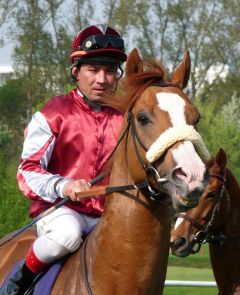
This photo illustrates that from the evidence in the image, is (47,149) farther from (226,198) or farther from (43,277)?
(226,198)

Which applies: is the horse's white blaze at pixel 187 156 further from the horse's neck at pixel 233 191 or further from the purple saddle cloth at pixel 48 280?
the horse's neck at pixel 233 191

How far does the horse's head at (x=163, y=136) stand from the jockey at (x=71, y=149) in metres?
0.34

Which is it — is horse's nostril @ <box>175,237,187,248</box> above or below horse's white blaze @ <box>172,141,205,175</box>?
below

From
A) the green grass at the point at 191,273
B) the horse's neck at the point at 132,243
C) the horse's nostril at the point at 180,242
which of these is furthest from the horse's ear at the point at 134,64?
the green grass at the point at 191,273

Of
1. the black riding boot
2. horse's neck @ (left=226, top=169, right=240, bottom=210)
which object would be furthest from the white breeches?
horse's neck @ (left=226, top=169, right=240, bottom=210)

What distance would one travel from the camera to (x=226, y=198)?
6.16 metres

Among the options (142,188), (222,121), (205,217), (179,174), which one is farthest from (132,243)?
(222,121)

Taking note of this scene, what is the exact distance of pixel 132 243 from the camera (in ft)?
12.2

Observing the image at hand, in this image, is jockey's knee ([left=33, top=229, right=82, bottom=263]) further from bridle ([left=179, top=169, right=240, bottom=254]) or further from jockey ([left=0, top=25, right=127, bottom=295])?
bridle ([left=179, top=169, right=240, bottom=254])

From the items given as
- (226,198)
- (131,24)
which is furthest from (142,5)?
(226,198)

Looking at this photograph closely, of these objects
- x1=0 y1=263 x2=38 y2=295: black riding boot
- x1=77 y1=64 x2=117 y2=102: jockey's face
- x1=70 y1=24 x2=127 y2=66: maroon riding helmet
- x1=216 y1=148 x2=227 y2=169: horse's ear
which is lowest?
x1=0 y1=263 x2=38 y2=295: black riding boot

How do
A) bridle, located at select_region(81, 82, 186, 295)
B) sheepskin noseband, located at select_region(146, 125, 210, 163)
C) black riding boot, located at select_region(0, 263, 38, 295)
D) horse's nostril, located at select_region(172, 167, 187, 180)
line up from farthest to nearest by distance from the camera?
black riding boot, located at select_region(0, 263, 38, 295), bridle, located at select_region(81, 82, 186, 295), sheepskin noseband, located at select_region(146, 125, 210, 163), horse's nostril, located at select_region(172, 167, 187, 180)

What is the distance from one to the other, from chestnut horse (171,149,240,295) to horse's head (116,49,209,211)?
228 cm

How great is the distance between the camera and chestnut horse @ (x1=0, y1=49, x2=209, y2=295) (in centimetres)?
348
